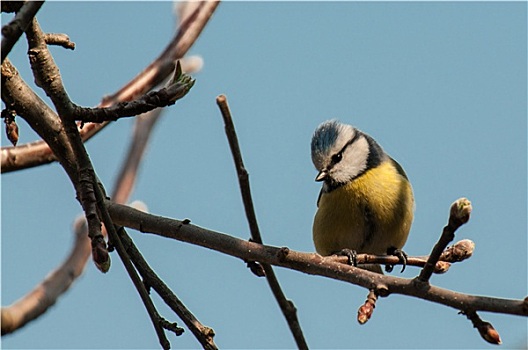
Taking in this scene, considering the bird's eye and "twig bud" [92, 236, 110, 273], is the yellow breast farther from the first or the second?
"twig bud" [92, 236, 110, 273]

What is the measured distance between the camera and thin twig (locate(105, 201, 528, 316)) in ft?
5.24

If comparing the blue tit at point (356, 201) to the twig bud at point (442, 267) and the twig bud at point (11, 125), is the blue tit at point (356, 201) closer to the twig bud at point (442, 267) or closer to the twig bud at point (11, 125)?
the twig bud at point (442, 267)

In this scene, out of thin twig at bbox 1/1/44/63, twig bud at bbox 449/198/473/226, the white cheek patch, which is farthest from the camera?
the white cheek patch

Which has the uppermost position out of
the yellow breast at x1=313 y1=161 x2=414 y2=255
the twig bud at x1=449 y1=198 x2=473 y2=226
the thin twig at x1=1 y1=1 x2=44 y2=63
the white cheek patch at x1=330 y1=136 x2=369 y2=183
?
the thin twig at x1=1 y1=1 x2=44 y2=63

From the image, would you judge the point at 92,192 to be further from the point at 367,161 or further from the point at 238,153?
the point at 367,161

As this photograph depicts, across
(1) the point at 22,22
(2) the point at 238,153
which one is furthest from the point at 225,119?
(1) the point at 22,22

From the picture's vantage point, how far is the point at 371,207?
12.0 ft

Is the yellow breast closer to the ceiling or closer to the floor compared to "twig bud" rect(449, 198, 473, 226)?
closer to the floor

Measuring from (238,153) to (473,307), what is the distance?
1072 millimetres

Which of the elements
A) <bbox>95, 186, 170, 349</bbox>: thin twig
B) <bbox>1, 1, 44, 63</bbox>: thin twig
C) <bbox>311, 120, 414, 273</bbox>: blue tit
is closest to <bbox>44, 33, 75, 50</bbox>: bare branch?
<bbox>95, 186, 170, 349</bbox>: thin twig

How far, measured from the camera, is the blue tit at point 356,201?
12.0ft

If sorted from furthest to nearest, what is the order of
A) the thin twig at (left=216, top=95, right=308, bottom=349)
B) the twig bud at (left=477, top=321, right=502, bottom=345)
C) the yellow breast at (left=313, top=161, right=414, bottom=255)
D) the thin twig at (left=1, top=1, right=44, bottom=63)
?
the yellow breast at (left=313, top=161, right=414, bottom=255) → the thin twig at (left=216, top=95, right=308, bottom=349) → the twig bud at (left=477, top=321, right=502, bottom=345) → the thin twig at (left=1, top=1, right=44, bottom=63)

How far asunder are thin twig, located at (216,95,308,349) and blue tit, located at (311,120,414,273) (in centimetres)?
102

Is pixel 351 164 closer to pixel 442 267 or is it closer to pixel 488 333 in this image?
pixel 442 267
